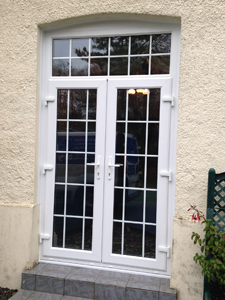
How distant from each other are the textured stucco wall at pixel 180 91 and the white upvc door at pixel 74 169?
24 cm

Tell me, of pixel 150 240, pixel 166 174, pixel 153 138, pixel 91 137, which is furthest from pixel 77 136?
pixel 150 240

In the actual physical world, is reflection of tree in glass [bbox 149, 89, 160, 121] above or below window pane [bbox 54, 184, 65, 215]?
above

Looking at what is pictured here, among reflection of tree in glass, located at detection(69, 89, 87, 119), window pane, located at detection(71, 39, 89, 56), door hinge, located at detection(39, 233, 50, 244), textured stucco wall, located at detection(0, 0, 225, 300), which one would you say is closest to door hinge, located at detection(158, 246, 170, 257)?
textured stucco wall, located at detection(0, 0, 225, 300)

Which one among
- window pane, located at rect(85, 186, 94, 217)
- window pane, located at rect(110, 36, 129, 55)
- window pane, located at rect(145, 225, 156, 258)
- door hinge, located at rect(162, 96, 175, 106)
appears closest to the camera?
door hinge, located at rect(162, 96, 175, 106)

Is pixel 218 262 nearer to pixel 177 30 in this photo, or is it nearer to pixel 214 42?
pixel 214 42

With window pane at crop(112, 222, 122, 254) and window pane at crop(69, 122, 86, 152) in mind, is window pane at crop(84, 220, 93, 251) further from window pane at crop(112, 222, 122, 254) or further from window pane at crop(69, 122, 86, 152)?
window pane at crop(69, 122, 86, 152)

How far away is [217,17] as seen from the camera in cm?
332

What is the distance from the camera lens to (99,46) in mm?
3904

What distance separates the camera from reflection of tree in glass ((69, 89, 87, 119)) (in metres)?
3.94

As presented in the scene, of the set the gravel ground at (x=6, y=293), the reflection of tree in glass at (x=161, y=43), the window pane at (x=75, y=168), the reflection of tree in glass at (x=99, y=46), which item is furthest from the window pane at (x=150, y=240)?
the reflection of tree in glass at (x=99, y=46)

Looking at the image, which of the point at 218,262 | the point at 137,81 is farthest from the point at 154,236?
the point at 137,81

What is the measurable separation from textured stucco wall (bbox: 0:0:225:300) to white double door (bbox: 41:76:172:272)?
0.25 m


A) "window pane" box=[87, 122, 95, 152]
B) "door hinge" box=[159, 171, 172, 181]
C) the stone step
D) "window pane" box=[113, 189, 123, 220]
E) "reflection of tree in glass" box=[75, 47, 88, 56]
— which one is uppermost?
"reflection of tree in glass" box=[75, 47, 88, 56]

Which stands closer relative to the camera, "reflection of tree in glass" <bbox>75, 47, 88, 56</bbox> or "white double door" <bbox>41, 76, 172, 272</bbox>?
"white double door" <bbox>41, 76, 172, 272</bbox>
